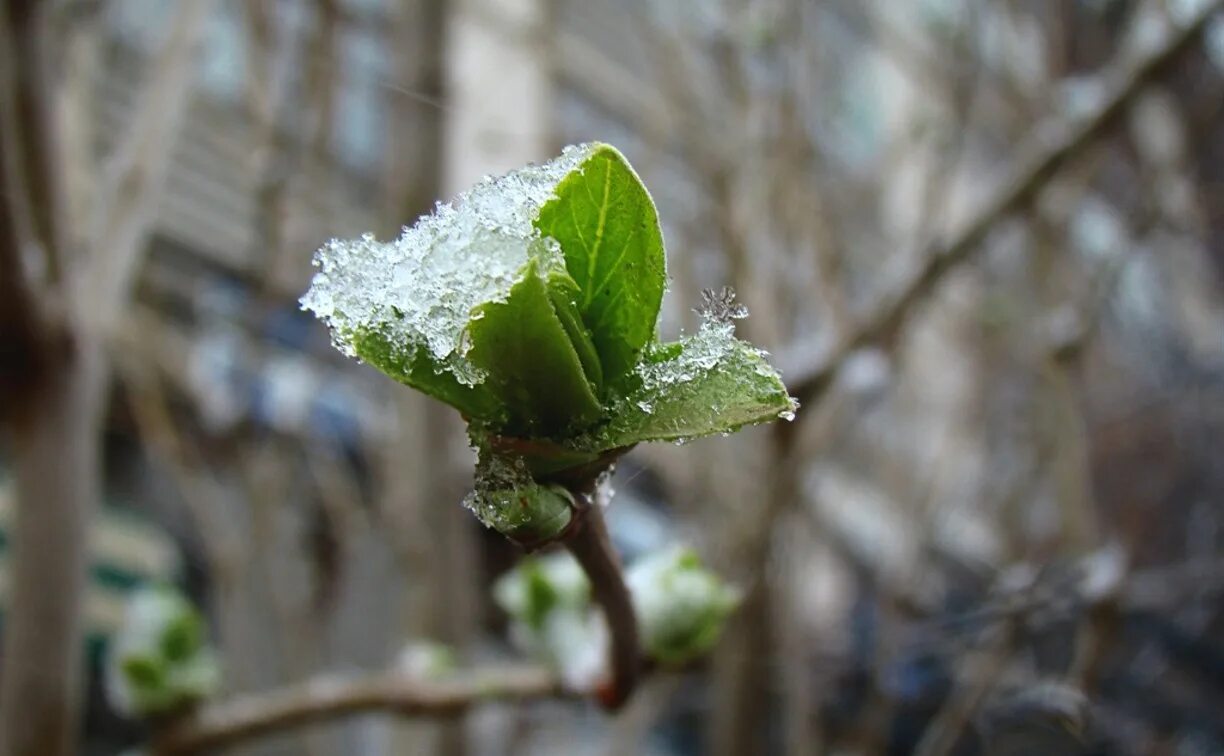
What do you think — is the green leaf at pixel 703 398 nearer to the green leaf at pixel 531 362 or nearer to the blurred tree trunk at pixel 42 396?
the green leaf at pixel 531 362

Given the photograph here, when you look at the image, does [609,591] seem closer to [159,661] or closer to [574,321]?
[574,321]

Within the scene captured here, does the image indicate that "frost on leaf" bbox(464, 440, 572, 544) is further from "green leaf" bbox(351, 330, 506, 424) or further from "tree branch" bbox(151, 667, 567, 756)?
"tree branch" bbox(151, 667, 567, 756)

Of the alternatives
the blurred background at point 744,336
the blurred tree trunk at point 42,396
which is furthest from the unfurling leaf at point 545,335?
the blurred tree trunk at point 42,396

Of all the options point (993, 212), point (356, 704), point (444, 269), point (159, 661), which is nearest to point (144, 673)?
point (159, 661)

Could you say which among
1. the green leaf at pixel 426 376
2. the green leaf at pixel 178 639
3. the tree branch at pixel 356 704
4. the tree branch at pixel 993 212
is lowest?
the green leaf at pixel 426 376

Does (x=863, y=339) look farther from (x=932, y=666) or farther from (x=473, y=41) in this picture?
(x=473, y=41)

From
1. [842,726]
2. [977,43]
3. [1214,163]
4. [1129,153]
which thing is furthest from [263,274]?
[1214,163]
